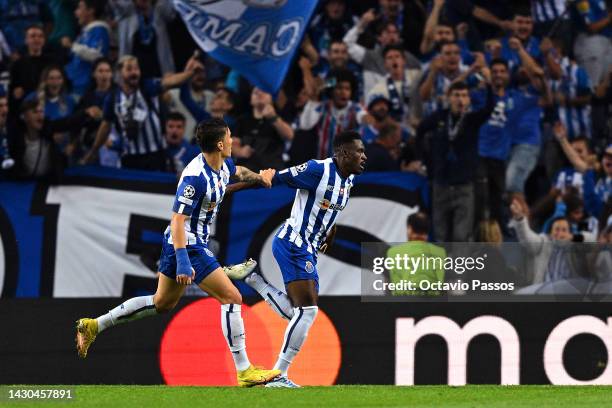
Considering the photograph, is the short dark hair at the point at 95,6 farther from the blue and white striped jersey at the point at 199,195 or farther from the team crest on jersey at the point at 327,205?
the team crest on jersey at the point at 327,205

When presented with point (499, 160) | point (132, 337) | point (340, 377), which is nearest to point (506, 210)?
point (499, 160)

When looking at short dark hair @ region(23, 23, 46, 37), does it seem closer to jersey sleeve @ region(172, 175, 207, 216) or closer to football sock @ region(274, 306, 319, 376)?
jersey sleeve @ region(172, 175, 207, 216)

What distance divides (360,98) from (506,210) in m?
2.18

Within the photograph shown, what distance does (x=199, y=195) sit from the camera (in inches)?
360

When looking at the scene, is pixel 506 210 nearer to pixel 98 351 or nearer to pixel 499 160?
pixel 499 160

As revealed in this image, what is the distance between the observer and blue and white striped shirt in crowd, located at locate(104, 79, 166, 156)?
46.9ft

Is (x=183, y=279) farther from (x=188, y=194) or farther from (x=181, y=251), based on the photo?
(x=188, y=194)

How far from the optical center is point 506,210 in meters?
14.4

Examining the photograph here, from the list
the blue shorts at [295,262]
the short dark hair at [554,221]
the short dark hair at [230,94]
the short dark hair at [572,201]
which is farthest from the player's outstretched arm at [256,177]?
the short dark hair at [572,201]

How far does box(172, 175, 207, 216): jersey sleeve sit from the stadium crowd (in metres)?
4.81

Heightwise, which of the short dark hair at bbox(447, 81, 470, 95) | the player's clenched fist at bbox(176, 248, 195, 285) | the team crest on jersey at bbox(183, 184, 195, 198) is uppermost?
the short dark hair at bbox(447, 81, 470, 95)

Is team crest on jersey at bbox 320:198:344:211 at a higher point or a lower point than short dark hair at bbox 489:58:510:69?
lower

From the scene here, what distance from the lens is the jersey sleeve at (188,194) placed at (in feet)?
29.8

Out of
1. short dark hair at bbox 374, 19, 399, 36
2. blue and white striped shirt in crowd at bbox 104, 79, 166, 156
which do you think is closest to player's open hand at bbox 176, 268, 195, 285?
blue and white striped shirt in crowd at bbox 104, 79, 166, 156
